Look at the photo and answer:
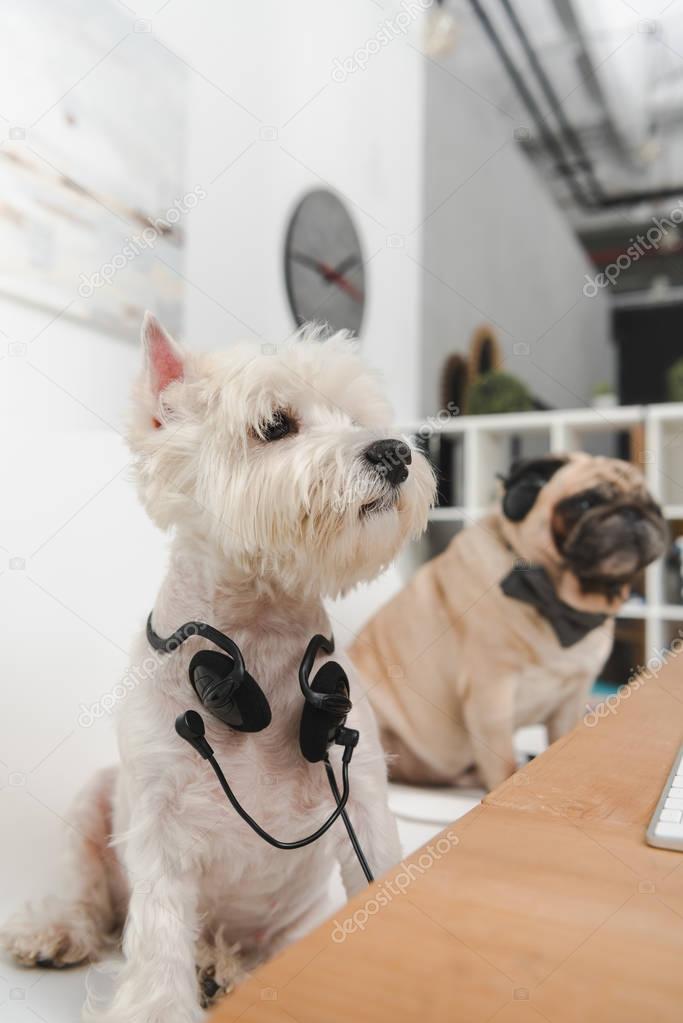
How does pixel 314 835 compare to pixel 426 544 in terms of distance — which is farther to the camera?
pixel 426 544

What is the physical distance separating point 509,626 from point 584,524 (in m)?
0.28

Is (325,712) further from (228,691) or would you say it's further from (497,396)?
(497,396)

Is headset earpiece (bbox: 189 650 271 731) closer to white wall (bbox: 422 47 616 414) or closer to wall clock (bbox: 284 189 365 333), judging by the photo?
wall clock (bbox: 284 189 365 333)

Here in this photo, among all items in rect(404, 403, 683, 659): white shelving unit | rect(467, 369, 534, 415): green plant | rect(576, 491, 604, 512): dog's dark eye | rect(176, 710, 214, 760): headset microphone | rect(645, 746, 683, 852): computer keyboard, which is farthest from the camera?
rect(467, 369, 534, 415): green plant

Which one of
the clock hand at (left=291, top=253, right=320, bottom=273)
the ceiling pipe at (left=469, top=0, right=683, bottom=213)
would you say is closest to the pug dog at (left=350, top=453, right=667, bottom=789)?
the clock hand at (left=291, top=253, right=320, bottom=273)

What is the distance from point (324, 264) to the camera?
10.3ft

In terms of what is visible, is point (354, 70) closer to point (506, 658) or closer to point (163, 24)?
point (163, 24)

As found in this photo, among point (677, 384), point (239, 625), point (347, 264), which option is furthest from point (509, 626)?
point (677, 384)

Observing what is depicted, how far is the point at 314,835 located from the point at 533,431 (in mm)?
2625

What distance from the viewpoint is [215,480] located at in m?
A: 0.87

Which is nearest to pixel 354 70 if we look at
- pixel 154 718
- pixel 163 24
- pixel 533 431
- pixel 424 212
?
pixel 424 212

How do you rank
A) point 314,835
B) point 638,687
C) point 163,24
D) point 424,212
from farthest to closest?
point 424,212
point 163,24
point 638,687
point 314,835

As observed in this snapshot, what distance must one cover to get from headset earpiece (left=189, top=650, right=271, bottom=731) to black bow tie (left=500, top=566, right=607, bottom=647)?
103cm

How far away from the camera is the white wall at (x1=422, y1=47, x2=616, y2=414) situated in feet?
13.6
